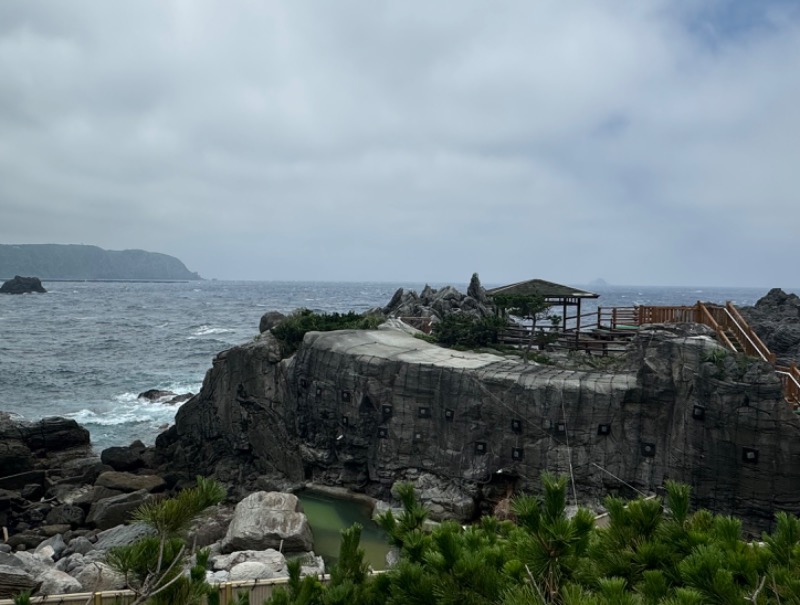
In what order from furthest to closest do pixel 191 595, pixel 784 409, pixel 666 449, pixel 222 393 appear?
pixel 222 393 < pixel 666 449 < pixel 784 409 < pixel 191 595

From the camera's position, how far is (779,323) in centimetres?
3472

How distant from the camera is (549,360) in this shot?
847 inches

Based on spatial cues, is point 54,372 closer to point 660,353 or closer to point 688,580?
point 660,353

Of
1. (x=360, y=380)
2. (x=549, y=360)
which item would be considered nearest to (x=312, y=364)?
(x=360, y=380)

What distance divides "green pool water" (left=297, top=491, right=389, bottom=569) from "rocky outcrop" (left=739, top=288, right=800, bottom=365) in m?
20.8

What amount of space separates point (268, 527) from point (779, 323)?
105ft

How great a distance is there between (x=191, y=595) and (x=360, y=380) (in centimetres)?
1521

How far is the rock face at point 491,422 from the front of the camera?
15391mm

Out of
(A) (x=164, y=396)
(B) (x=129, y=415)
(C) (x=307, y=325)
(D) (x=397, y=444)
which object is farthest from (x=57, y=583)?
(A) (x=164, y=396)

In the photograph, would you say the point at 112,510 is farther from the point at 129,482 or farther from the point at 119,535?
the point at 119,535

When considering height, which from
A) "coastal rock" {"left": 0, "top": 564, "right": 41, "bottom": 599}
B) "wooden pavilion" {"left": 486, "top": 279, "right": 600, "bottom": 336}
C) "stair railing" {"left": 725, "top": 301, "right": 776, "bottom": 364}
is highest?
"wooden pavilion" {"left": 486, "top": 279, "right": 600, "bottom": 336}

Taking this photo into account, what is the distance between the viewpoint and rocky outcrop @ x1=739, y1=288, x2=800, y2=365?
3216 centimetres

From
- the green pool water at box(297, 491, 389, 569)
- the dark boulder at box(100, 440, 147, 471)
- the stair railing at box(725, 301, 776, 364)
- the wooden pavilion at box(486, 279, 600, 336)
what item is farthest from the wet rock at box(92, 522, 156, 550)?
the stair railing at box(725, 301, 776, 364)

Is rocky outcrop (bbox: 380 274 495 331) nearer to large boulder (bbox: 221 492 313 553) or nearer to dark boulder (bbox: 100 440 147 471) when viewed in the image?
dark boulder (bbox: 100 440 147 471)
